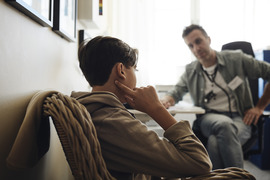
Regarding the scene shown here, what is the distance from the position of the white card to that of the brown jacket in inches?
54.8

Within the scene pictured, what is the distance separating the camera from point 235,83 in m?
1.82

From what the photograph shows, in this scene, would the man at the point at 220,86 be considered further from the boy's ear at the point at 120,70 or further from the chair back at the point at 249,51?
the boy's ear at the point at 120,70

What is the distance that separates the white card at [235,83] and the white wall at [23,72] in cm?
143

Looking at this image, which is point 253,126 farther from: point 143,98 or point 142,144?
point 142,144

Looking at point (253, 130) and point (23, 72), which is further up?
point (23, 72)

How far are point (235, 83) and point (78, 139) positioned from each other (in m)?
1.69

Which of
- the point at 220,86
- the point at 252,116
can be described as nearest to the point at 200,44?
the point at 220,86

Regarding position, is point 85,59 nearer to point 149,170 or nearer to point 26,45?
point 26,45

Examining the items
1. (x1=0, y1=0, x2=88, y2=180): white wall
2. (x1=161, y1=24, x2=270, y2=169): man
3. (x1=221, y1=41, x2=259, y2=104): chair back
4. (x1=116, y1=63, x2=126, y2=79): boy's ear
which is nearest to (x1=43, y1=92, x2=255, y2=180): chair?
(x1=0, y1=0, x2=88, y2=180): white wall

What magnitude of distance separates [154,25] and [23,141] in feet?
8.13

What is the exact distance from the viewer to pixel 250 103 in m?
1.79

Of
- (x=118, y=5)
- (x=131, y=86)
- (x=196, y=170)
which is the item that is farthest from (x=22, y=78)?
(x=118, y=5)

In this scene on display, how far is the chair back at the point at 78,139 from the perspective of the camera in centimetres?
46

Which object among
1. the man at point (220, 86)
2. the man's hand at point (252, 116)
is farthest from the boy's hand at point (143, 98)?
the man's hand at point (252, 116)
